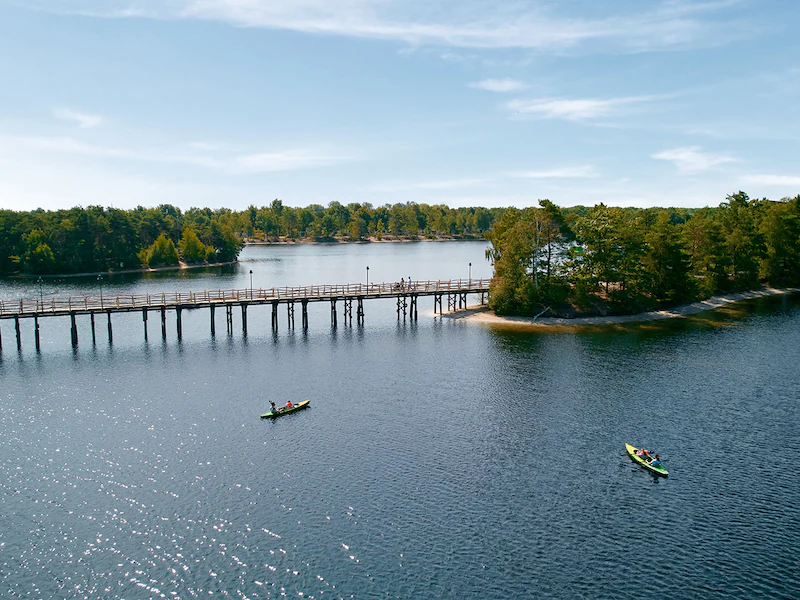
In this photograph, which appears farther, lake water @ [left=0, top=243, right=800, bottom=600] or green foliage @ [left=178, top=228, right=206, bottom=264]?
green foliage @ [left=178, top=228, right=206, bottom=264]

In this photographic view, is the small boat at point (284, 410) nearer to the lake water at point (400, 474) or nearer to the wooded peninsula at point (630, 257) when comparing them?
the lake water at point (400, 474)

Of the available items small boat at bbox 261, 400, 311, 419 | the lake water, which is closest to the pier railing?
the lake water

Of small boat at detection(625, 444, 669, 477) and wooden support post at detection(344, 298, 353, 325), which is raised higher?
wooden support post at detection(344, 298, 353, 325)

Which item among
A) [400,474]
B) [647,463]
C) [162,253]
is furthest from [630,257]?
[162,253]

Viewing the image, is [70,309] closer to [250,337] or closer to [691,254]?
[250,337]

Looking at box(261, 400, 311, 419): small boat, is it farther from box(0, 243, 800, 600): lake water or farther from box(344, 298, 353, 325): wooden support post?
box(344, 298, 353, 325): wooden support post

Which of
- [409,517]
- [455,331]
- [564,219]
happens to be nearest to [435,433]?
[409,517]

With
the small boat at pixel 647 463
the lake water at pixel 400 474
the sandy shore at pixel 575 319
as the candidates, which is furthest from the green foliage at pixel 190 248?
the small boat at pixel 647 463
